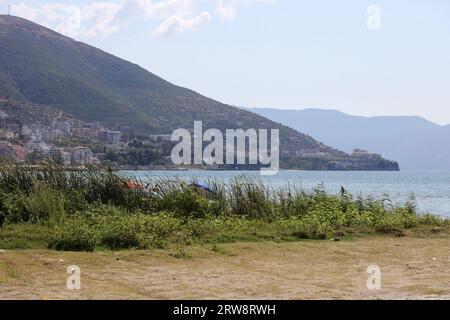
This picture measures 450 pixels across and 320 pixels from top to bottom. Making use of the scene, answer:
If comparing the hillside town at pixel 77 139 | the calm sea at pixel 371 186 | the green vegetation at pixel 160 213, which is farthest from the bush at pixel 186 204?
the hillside town at pixel 77 139

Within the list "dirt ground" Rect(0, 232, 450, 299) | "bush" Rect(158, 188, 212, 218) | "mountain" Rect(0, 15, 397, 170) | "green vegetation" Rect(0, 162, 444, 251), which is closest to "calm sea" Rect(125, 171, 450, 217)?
"green vegetation" Rect(0, 162, 444, 251)

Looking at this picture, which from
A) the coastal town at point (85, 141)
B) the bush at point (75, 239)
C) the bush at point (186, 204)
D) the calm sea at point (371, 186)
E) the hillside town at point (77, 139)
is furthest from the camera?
the hillside town at point (77, 139)

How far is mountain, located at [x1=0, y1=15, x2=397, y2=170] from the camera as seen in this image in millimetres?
91250

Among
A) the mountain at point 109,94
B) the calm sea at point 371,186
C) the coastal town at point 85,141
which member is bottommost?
the calm sea at point 371,186

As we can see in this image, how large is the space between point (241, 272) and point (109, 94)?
99.6 metres

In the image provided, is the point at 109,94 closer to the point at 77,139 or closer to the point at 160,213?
the point at 77,139

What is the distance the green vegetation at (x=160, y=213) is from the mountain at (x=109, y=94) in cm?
6732

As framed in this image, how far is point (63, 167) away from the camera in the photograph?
49.6ft

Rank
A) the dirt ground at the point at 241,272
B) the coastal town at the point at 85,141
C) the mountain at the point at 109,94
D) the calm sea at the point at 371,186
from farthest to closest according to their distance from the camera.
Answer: the mountain at the point at 109,94
the coastal town at the point at 85,141
the calm sea at the point at 371,186
the dirt ground at the point at 241,272

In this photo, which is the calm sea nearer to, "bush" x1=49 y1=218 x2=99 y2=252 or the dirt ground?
"bush" x1=49 y1=218 x2=99 y2=252

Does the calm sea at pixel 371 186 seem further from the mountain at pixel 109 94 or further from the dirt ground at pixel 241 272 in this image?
the mountain at pixel 109 94

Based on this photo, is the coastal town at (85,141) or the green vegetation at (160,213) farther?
the coastal town at (85,141)

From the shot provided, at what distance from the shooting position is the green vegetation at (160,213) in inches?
444
